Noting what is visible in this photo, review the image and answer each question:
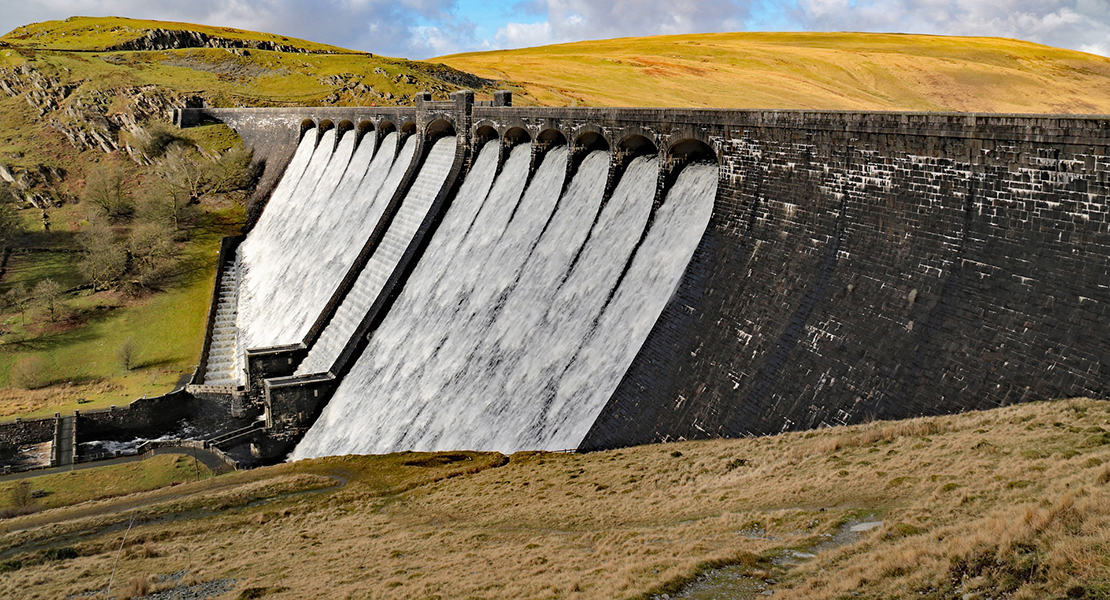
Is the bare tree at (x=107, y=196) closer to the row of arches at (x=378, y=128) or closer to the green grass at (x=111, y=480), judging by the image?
the row of arches at (x=378, y=128)

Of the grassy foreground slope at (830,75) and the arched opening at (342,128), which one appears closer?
the arched opening at (342,128)

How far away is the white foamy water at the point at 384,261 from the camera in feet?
140

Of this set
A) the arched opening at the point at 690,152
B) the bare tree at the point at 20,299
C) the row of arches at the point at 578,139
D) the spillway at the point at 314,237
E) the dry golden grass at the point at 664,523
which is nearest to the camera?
the dry golden grass at the point at 664,523

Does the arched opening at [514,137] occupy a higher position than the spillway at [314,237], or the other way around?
the arched opening at [514,137]

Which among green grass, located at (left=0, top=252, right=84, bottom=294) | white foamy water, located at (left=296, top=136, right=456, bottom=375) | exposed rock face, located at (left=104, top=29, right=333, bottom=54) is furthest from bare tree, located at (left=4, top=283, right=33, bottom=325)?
exposed rock face, located at (left=104, top=29, right=333, bottom=54)

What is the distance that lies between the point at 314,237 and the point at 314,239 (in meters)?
0.41

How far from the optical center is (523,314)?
32.0 m

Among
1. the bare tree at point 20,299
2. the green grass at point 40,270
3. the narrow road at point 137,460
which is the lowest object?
the narrow road at point 137,460

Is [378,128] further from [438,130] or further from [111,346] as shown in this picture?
Result: [111,346]

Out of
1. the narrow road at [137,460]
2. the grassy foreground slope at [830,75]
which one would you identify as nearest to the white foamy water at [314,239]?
the narrow road at [137,460]

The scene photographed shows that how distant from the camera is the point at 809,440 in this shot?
736 inches

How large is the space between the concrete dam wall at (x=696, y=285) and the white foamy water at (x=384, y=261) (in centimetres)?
26

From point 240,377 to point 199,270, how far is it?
23.8 meters

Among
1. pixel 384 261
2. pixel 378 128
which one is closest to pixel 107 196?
pixel 378 128
